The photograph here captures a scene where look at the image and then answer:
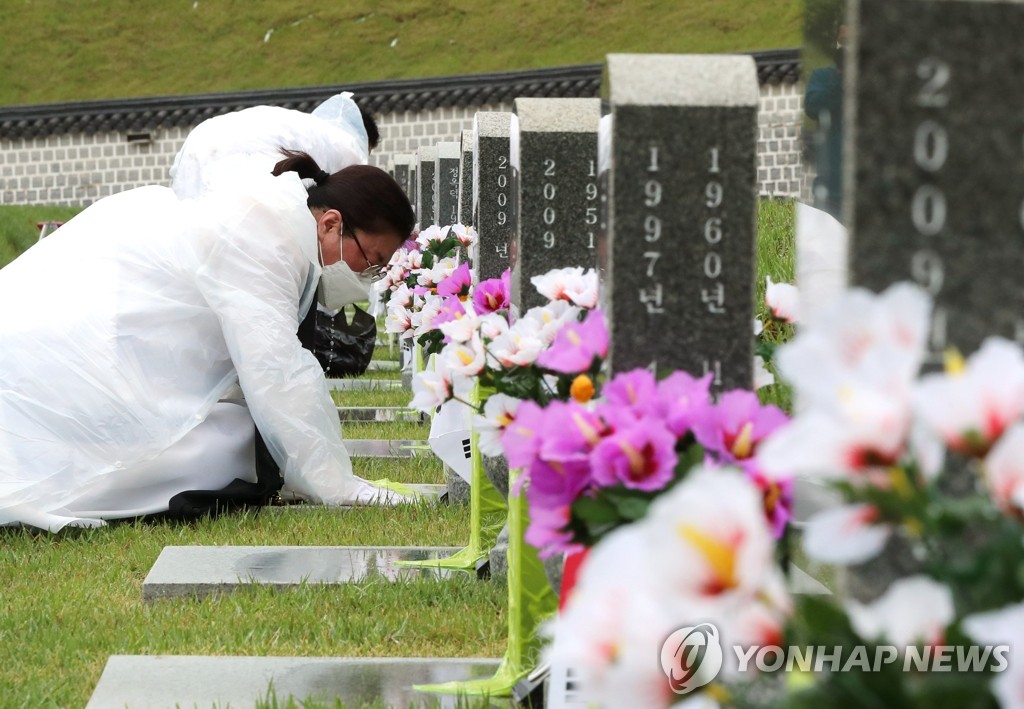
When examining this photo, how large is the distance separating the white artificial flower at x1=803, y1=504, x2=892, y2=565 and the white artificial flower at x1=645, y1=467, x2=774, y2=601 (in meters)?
0.07

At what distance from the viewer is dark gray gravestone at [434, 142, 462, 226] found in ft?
23.9

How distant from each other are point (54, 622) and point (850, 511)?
8.80 ft

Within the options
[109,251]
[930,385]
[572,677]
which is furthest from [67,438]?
A: [930,385]

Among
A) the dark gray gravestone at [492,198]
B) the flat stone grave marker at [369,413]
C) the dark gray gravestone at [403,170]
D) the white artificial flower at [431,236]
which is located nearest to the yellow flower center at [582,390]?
the dark gray gravestone at [492,198]

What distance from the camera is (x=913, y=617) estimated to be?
1.14 m

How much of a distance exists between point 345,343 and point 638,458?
7.80 m

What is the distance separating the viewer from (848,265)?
1449 millimetres

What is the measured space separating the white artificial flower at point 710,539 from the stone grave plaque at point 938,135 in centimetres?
45

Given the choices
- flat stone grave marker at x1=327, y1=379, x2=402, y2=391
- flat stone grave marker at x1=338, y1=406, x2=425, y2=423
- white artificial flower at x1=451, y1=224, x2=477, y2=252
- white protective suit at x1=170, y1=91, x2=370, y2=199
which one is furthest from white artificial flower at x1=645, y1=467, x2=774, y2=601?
flat stone grave marker at x1=327, y1=379, x2=402, y2=391

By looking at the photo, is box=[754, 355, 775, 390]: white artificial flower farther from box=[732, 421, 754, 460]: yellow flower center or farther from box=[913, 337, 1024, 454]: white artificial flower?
box=[913, 337, 1024, 454]: white artificial flower

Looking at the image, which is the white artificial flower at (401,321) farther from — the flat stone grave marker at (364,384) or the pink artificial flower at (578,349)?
the flat stone grave marker at (364,384)

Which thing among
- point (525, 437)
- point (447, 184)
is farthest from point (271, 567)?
A: point (447, 184)

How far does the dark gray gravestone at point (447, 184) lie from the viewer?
23.9 ft

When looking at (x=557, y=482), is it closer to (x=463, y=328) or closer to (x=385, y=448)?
(x=463, y=328)
